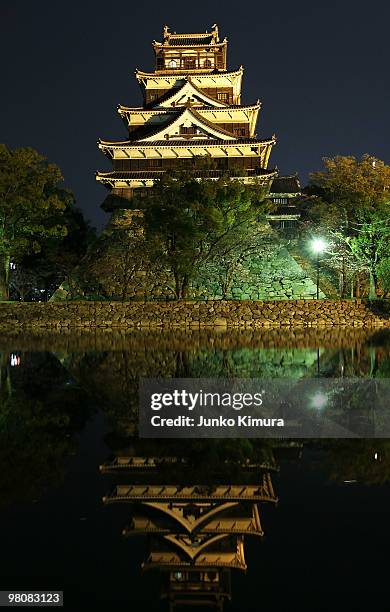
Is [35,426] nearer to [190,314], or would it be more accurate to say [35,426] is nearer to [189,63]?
[190,314]

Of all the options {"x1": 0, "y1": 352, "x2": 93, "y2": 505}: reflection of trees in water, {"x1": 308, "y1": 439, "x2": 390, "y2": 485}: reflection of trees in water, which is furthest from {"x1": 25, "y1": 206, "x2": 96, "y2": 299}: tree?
{"x1": 308, "y1": 439, "x2": 390, "y2": 485}: reflection of trees in water

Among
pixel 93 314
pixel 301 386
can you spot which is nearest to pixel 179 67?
pixel 93 314

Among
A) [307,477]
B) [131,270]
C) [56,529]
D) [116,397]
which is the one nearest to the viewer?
[56,529]

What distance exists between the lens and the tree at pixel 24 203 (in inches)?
1116

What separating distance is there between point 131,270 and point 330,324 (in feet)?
36.6

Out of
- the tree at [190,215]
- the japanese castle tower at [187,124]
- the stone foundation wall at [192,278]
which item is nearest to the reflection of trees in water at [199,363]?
the tree at [190,215]

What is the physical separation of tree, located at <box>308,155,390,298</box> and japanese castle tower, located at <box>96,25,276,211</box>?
3884mm

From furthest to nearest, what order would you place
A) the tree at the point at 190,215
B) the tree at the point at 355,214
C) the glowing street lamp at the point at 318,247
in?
the glowing street lamp at the point at 318,247, the tree at the point at 355,214, the tree at the point at 190,215

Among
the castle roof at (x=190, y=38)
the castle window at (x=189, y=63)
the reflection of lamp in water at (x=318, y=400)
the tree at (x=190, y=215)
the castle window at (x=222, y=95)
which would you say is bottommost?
the reflection of lamp in water at (x=318, y=400)

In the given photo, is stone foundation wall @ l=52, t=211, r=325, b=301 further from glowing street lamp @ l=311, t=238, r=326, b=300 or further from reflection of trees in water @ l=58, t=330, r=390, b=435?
reflection of trees in water @ l=58, t=330, r=390, b=435

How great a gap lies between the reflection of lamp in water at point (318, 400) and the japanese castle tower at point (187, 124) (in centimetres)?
2511

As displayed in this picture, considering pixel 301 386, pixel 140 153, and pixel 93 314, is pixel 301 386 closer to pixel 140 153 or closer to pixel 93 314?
pixel 93 314

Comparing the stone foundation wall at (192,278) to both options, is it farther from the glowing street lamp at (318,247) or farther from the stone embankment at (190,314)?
the stone embankment at (190,314)

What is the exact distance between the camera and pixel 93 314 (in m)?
28.3
